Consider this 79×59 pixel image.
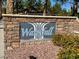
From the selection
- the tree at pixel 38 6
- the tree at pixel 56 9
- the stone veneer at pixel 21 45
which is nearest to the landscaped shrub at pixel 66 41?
the stone veneer at pixel 21 45

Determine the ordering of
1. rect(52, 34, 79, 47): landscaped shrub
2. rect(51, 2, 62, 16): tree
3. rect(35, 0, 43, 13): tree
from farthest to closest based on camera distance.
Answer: rect(51, 2, 62, 16): tree, rect(35, 0, 43, 13): tree, rect(52, 34, 79, 47): landscaped shrub

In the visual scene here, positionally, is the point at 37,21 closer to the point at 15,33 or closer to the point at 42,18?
the point at 42,18

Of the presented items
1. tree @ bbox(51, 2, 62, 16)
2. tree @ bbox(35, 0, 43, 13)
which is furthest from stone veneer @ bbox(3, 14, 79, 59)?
tree @ bbox(51, 2, 62, 16)

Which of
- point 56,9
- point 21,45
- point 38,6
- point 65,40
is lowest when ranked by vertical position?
point 21,45

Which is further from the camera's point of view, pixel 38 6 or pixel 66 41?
pixel 38 6

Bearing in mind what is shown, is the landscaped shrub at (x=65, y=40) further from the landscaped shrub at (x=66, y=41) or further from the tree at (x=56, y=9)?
the tree at (x=56, y=9)

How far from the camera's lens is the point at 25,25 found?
477 inches

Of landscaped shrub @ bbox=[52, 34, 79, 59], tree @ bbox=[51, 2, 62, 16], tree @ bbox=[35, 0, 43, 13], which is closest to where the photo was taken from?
landscaped shrub @ bbox=[52, 34, 79, 59]

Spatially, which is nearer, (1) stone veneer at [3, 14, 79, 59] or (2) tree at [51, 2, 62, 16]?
(1) stone veneer at [3, 14, 79, 59]

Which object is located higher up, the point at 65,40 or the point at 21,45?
the point at 65,40

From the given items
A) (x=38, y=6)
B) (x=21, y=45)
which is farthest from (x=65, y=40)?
(x=38, y=6)

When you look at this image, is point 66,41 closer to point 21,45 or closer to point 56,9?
point 21,45

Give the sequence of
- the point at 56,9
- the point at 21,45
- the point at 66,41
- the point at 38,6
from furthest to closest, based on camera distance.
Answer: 1. the point at 56,9
2. the point at 38,6
3. the point at 21,45
4. the point at 66,41

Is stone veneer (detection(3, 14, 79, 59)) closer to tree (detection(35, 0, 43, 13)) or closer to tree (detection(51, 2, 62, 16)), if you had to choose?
tree (detection(35, 0, 43, 13))
